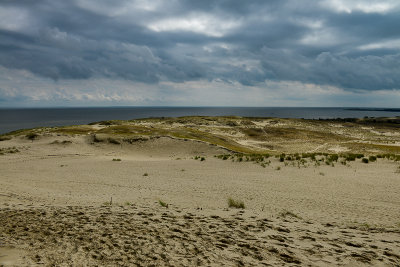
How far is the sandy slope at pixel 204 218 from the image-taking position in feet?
20.1

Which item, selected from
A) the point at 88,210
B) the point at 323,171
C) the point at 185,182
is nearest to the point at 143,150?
the point at 185,182

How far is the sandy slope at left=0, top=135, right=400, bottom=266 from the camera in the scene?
6.14 meters

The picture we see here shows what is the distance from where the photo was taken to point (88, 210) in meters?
9.59

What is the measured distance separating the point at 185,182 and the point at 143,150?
1984 centimetres

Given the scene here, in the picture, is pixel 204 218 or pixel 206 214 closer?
pixel 204 218

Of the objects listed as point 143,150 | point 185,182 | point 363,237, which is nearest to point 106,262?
point 363,237

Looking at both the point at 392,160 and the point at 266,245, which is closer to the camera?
the point at 266,245

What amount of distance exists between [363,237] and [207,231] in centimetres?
457

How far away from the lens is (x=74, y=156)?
3003 cm

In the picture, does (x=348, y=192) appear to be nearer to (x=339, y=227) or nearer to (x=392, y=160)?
(x=339, y=227)

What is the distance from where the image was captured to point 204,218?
890cm

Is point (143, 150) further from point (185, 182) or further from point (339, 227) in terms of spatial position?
point (339, 227)

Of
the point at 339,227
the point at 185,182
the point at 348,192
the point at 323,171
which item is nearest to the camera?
the point at 339,227

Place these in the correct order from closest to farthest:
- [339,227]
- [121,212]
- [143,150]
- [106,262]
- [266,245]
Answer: [106,262] → [266,245] → [339,227] → [121,212] → [143,150]
